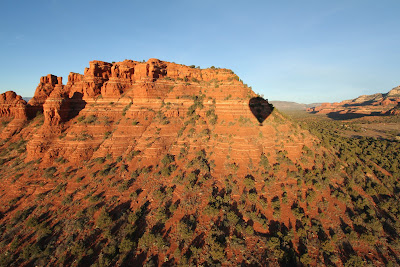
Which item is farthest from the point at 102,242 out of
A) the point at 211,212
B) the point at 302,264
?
the point at 302,264

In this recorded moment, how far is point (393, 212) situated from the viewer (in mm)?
21359

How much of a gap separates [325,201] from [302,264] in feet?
33.2

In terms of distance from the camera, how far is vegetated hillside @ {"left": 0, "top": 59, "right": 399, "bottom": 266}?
16.3 meters

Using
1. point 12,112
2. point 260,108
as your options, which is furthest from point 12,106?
point 260,108

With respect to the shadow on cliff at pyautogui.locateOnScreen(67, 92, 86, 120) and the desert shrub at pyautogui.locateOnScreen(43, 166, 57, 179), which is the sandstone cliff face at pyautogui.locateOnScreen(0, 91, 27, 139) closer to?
the shadow on cliff at pyautogui.locateOnScreen(67, 92, 86, 120)

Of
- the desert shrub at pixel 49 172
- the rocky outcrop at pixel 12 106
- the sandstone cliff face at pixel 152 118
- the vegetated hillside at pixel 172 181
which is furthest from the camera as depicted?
the rocky outcrop at pixel 12 106

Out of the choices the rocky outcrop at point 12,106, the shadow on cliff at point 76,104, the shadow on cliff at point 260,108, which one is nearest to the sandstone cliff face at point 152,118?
the shadow on cliff at point 76,104

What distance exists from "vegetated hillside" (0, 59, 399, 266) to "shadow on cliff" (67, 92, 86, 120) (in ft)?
0.61

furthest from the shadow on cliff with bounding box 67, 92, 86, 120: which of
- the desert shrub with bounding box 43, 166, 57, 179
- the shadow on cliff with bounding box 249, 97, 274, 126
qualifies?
the shadow on cliff with bounding box 249, 97, 274, 126

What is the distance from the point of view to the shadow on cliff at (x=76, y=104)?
3203cm

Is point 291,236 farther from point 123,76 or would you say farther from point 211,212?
point 123,76

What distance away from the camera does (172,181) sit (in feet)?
77.1

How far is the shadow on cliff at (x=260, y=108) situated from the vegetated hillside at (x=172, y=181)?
40 centimetres

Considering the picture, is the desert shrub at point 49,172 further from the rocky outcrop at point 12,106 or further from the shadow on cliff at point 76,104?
the rocky outcrop at point 12,106
